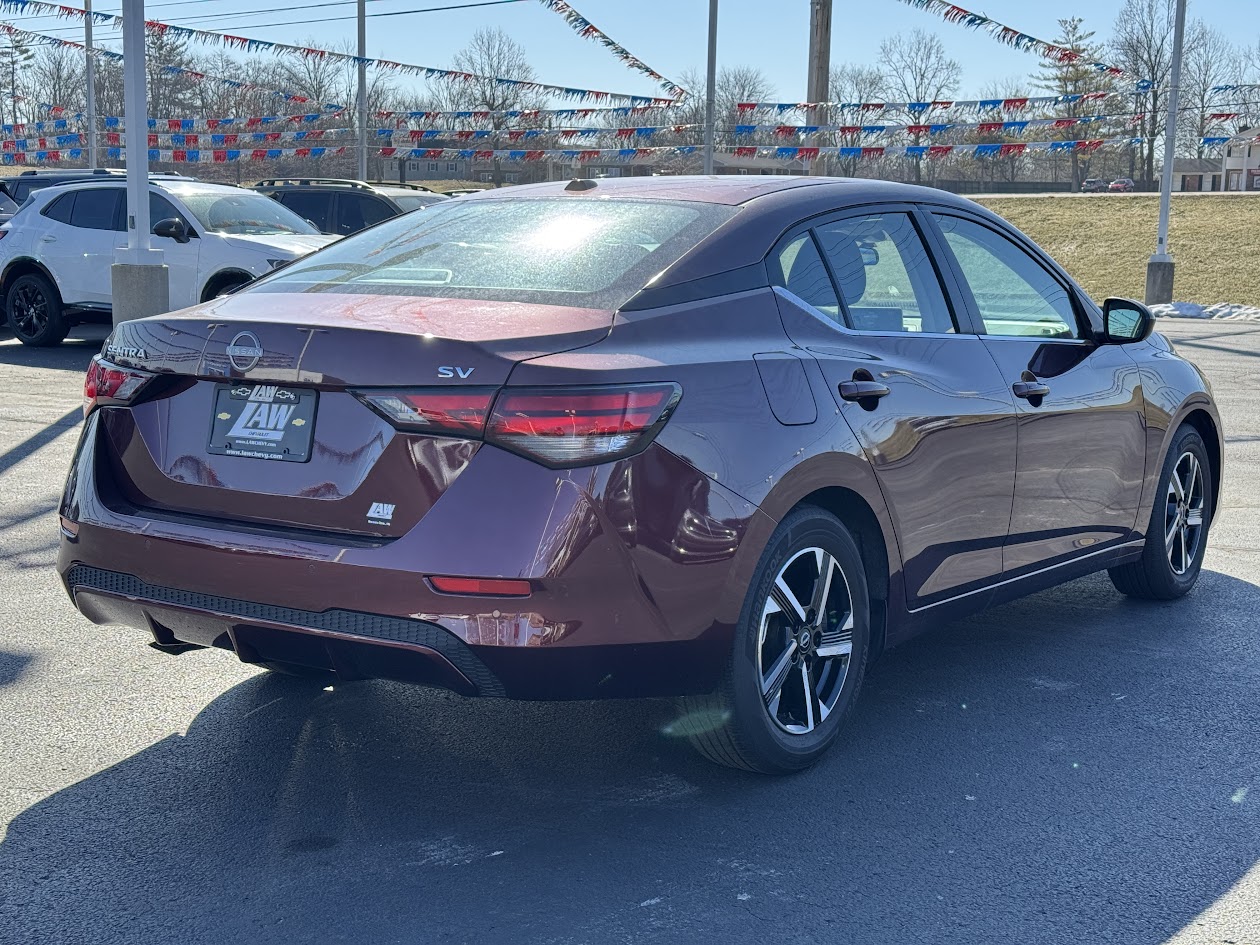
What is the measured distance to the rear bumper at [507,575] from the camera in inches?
127

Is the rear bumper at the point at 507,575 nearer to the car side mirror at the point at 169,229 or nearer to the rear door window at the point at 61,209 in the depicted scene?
the car side mirror at the point at 169,229

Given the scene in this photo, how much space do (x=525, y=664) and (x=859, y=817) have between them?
1022 mm

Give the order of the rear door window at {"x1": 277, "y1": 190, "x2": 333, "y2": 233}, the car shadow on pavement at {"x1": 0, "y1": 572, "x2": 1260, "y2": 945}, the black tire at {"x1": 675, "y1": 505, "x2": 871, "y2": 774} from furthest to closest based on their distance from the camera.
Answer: the rear door window at {"x1": 277, "y1": 190, "x2": 333, "y2": 233}, the black tire at {"x1": 675, "y1": 505, "x2": 871, "y2": 774}, the car shadow on pavement at {"x1": 0, "y1": 572, "x2": 1260, "y2": 945}

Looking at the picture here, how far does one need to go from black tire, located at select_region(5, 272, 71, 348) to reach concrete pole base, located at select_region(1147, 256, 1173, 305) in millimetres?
18129

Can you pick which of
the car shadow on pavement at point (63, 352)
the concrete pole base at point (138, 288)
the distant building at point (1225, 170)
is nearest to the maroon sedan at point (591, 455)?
the concrete pole base at point (138, 288)

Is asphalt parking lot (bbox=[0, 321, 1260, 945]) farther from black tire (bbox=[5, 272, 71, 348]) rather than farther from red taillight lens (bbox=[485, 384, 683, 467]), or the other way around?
black tire (bbox=[5, 272, 71, 348])

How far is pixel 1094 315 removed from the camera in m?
5.40

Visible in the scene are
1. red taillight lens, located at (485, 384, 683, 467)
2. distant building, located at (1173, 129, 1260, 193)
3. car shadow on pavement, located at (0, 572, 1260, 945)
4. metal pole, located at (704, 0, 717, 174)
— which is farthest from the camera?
distant building, located at (1173, 129, 1260, 193)

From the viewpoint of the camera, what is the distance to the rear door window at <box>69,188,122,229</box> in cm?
1550

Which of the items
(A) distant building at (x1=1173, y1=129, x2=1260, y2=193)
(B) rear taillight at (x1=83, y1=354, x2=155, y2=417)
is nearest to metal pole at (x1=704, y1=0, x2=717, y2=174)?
(B) rear taillight at (x1=83, y1=354, x2=155, y2=417)

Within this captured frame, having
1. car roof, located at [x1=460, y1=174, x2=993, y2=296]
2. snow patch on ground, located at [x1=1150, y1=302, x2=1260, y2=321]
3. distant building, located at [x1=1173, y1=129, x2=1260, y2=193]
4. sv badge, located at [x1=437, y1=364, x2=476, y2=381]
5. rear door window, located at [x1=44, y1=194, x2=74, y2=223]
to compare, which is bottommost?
snow patch on ground, located at [x1=1150, y1=302, x2=1260, y2=321]

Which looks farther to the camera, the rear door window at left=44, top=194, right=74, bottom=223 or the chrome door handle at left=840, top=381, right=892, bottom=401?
the rear door window at left=44, top=194, right=74, bottom=223

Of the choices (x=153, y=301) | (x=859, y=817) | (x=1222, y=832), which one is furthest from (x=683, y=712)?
(x=153, y=301)

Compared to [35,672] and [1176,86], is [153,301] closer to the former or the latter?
[35,672]
